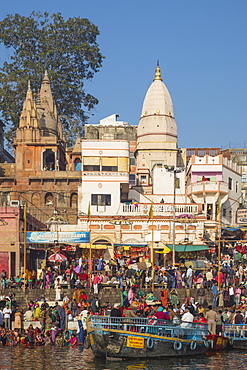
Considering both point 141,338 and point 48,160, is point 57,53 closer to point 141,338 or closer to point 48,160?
point 48,160

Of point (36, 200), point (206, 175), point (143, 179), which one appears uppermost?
point (206, 175)

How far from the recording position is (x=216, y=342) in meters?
27.0

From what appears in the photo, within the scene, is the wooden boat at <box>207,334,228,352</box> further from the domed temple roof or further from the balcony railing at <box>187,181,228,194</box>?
the domed temple roof

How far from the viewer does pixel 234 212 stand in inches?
2253

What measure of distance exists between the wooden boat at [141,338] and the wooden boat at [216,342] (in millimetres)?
579

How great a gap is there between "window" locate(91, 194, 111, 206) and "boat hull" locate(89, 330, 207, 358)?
25.2 metres

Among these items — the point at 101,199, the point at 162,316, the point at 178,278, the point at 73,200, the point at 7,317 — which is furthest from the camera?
the point at 73,200

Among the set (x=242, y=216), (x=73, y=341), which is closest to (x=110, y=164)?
(x=242, y=216)

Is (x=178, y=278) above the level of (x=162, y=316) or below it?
above

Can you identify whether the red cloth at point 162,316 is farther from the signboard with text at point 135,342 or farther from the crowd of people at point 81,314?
the signboard with text at point 135,342

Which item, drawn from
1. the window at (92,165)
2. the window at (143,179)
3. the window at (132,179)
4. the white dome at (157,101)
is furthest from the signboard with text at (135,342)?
the white dome at (157,101)

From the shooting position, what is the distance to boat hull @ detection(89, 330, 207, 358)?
24.8 m

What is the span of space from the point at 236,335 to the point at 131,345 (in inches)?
181

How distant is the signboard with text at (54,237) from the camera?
39406mm
